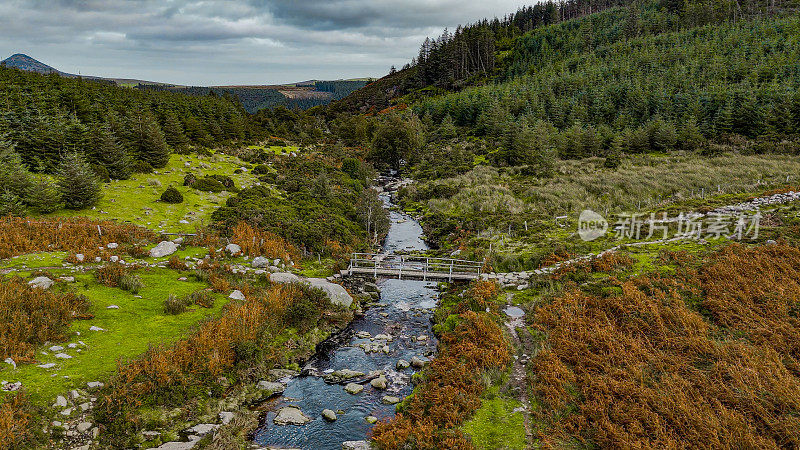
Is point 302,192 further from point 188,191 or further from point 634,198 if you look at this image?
point 634,198

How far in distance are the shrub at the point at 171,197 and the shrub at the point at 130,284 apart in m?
15.5

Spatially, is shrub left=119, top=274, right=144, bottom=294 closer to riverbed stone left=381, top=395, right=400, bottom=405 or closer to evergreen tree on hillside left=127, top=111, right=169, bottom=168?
riverbed stone left=381, top=395, right=400, bottom=405

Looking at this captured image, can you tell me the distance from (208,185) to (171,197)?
5194 millimetres

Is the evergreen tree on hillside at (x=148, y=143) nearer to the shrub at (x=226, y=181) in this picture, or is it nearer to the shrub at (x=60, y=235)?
the shrub at (x=226, y=181)

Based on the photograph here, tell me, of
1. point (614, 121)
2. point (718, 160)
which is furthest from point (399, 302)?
point (614, 121)

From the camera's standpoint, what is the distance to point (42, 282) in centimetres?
1627

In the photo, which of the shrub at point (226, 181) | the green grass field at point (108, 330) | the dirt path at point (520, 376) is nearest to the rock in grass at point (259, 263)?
the green grass field at point (108, 330)

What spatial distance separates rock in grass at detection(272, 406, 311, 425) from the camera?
1395 cm

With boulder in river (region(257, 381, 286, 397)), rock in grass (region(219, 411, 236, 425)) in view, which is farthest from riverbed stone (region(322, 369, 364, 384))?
rock in grass (region(219, 411, 236, 425))

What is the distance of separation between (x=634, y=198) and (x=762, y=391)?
3223 centimetres

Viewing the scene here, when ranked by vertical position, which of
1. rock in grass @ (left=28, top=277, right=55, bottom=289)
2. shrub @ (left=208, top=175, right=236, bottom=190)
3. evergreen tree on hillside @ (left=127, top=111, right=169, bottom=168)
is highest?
evergreen tree on hillside @ (left=127, top=111, right=169, bottom=168)

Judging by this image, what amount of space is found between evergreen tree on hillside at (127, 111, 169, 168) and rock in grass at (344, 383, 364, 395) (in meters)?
36.2

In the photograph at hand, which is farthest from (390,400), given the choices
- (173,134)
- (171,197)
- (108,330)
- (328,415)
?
(173,134)

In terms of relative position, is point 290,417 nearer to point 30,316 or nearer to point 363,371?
point 363,371
